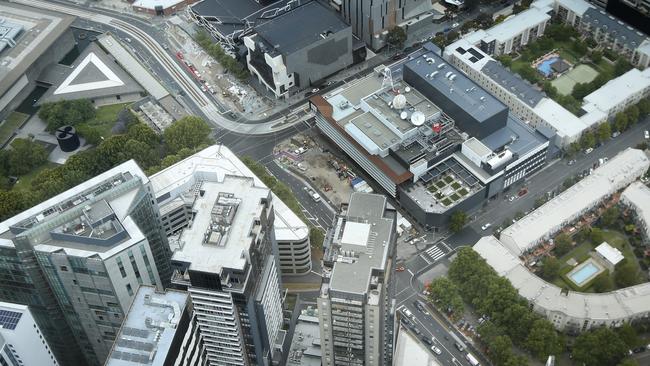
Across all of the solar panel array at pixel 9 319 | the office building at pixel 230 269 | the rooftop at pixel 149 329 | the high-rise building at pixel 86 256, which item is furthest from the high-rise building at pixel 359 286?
the solar panel array at pixel 9 319

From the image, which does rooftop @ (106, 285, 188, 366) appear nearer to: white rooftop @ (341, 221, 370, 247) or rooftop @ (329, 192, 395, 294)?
rooftop @ (329, 192, 395, 294)

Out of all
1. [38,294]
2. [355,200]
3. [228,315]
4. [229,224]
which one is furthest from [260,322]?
[38,294]

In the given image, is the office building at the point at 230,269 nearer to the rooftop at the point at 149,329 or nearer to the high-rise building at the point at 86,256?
the high-rise building at the point at 86,256

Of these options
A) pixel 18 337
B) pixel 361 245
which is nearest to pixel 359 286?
pixel 361 245

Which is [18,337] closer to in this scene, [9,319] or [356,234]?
[9,319]

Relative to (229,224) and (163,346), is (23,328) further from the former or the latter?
(229,224)
